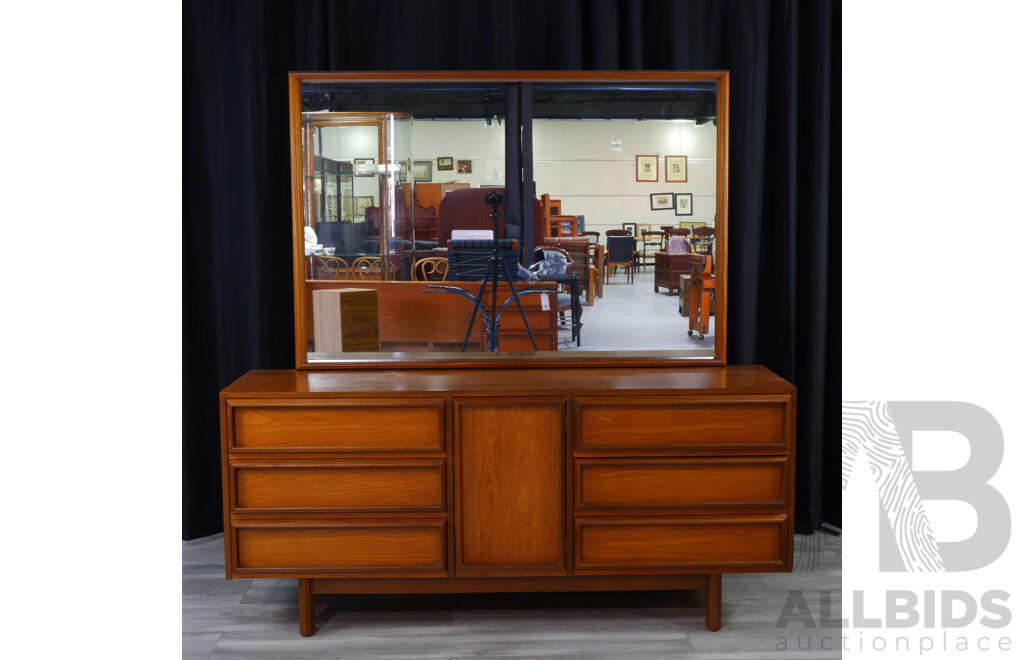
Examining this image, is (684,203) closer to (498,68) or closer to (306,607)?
(498,68)

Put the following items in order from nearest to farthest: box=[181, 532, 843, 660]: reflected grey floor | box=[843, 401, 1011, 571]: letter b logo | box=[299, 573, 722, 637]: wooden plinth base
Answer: box=[181, 532, 843, 660]: reflected grey floor
box=[299, 573, 722, 637]: wooden plinth base
box=[843, 401, 1011, 571]: letter b logo

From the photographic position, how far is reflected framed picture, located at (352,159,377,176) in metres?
3.08

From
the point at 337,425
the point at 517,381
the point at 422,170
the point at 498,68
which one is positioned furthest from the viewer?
the point at 498,68

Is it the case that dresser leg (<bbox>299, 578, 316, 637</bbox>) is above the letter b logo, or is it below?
below

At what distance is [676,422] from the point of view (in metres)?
2.76

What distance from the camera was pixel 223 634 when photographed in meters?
2.84

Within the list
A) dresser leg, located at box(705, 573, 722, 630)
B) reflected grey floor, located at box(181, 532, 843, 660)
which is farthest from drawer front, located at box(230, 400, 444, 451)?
dresser leg, located at box(705, 573, 722, 630)

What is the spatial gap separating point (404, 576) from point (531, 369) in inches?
34.4

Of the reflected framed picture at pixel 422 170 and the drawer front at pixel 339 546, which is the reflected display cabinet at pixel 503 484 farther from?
the reflected framed picture at pixel 422 170

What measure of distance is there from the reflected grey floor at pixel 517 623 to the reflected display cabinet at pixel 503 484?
0.48ft

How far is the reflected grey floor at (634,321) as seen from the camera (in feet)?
10.3

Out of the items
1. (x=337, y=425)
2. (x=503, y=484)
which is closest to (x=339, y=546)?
(x=337, y=425)

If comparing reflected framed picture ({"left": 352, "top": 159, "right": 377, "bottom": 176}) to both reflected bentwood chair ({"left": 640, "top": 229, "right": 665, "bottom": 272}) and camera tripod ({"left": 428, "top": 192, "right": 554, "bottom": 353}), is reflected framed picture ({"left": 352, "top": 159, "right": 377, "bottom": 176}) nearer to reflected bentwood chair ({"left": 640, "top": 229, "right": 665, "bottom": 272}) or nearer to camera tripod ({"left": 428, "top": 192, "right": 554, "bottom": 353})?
camera tripod ({"left": 428, "top": 192, "right": 554, "bottom": 353})

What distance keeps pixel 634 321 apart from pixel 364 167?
1151 millimetres
